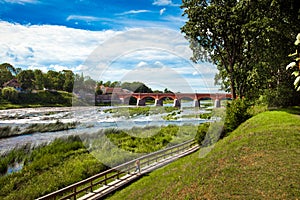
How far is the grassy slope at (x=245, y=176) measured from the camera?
9.16 metres

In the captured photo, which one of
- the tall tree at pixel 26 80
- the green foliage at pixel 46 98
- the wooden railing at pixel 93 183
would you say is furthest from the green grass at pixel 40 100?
the wooden railing at pixel 93 183

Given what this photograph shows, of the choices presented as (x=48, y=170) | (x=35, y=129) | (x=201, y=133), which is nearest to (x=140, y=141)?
(x=201, y=133)

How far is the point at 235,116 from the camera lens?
2533 cm

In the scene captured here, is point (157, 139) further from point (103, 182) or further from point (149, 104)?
point (149, 104)

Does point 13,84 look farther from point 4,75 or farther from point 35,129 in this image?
point 35,129

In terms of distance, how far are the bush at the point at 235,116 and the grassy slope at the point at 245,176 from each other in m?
8.61

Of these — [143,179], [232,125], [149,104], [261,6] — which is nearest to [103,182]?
[143,179]

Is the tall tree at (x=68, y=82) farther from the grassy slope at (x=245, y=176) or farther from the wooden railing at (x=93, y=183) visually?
the grassy slope at (x=245, y=176)

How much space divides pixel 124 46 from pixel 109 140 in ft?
48.1

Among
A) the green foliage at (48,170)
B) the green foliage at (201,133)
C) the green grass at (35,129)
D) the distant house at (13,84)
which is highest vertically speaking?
the distant house at (13,84)

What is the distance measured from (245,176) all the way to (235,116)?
624 inches

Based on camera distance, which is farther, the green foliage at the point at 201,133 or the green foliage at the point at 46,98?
the green foliage at the point at 46,98

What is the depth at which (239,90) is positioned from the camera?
30453mm

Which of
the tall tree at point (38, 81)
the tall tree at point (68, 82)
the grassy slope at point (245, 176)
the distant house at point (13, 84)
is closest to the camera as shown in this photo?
the grassy slope at point (245, 176)
